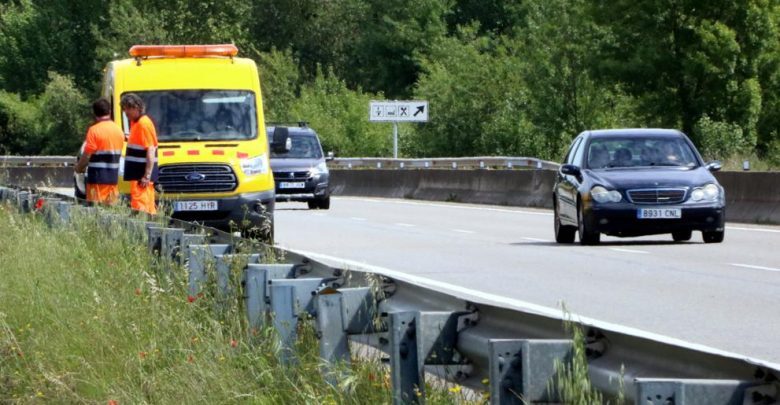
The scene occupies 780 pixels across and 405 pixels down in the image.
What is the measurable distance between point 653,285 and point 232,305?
7330mm

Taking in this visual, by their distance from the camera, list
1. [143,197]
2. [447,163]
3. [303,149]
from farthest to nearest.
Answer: [447,163], [303,149], [143,197]

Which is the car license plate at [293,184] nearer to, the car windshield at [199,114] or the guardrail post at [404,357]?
the car windshield at [199,114]

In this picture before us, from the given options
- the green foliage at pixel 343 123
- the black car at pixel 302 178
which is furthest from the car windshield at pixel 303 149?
the green foliage at pixel 343 123

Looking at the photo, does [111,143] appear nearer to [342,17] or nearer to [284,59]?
[284,59]

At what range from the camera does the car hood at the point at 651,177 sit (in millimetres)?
21016

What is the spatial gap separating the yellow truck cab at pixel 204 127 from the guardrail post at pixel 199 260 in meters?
11.5

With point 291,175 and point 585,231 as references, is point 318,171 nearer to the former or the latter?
point 291,175

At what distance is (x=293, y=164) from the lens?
37469 mm

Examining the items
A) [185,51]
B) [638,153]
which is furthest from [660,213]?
[185,51]

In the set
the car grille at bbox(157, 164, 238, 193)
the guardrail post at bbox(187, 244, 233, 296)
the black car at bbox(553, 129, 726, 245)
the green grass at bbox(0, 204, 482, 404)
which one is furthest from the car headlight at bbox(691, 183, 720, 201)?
the guardrail post at bbox(187, 244, 233, 296)

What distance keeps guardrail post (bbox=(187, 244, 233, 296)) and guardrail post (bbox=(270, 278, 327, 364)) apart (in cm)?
177

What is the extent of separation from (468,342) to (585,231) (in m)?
15.8

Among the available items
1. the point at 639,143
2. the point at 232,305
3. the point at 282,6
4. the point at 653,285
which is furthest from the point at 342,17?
the point at 232,305

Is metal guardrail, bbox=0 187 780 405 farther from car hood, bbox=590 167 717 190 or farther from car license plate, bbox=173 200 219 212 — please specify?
car hood, bbox=590 167 717 190
